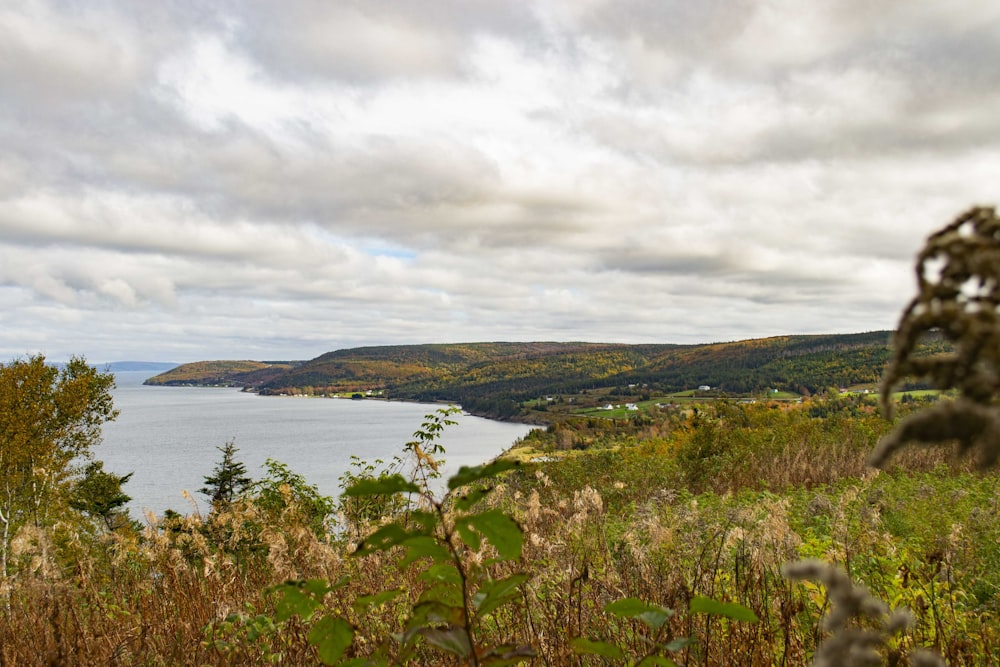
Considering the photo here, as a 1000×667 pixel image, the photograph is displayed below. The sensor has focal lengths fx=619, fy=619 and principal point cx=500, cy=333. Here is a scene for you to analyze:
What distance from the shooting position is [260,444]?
88438mm

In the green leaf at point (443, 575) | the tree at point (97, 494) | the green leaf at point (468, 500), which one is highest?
the green leaf at point (468, 500)

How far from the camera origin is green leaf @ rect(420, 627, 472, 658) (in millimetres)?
1371

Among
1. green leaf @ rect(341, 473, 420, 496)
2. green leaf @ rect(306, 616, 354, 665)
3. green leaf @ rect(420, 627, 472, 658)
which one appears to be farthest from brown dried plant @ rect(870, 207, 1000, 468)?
green leaf @ rect(306, 616, 354, 665)

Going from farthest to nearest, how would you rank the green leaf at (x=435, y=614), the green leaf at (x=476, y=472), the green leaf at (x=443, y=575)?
the green leaf at (x=443, y=575) → the green leaf at (x=435, y=614) → the green leaf at (x=476, y=472)

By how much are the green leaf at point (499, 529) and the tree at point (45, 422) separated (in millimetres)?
33658

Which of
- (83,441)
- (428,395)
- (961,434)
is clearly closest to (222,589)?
(961,434)

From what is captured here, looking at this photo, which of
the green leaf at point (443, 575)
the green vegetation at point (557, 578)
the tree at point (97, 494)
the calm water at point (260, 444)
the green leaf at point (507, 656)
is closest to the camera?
the green vegetation at point (557, 578)

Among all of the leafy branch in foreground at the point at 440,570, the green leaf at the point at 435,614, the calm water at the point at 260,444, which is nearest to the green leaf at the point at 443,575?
the leafy branch in foreground at the point at 440,570

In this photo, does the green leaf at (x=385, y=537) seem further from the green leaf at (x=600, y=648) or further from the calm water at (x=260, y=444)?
the calm water at (x=260, y=444)

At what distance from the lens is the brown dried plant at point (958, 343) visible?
553 millimetres

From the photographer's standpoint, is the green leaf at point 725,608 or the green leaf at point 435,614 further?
the green leaf at point 435,614

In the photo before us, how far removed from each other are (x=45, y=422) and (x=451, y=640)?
42.4 meters

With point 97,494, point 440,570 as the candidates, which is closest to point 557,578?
point 440,570

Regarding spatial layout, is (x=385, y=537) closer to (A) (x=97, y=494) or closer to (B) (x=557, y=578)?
(B) (x=557, y=578)
